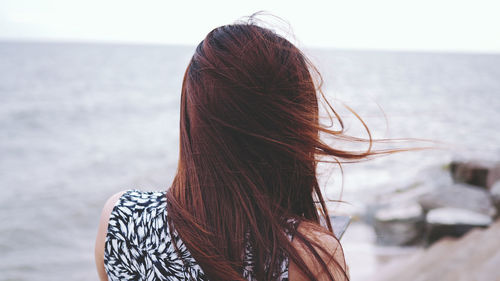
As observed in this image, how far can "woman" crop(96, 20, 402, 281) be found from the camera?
0.90m

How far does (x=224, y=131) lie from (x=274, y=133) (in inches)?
4.8

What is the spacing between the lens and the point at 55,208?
758 cm

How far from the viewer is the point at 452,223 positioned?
4891mm

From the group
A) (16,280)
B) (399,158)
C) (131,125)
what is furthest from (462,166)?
(131,125)

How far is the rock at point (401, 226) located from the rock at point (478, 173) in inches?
77.4

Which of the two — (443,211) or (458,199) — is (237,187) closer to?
(443,211)

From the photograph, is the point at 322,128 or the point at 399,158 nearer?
the point at 322,128

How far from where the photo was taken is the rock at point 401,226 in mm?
5566

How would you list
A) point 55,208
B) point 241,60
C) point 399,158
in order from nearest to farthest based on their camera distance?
point 241,60
point 55,208
point 399,158

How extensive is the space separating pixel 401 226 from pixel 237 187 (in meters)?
5.43

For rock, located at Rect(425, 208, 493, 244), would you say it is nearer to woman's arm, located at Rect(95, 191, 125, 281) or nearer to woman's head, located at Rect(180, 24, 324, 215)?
woman's head, located at Rect(180, 24, 324, 215)

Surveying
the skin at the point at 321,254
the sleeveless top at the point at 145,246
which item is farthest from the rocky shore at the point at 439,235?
the sleeveless top at the point at 145,246

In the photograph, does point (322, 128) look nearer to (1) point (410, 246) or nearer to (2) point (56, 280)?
(1) point (410, 246)

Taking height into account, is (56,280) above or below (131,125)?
above
